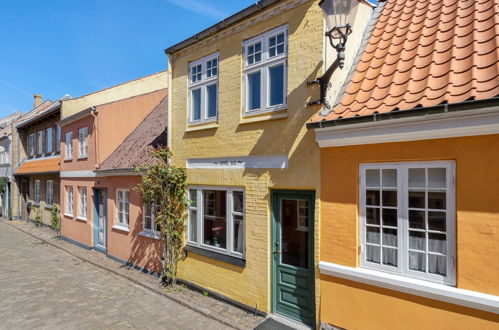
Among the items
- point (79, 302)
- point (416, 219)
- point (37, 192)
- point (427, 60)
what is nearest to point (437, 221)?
point (416, 219)

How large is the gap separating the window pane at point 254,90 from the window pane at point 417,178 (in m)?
3.26

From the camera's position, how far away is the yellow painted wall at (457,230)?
382 cm

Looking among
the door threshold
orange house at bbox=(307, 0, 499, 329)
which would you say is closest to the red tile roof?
orange house at bbox=(307, 0, 499, 329)

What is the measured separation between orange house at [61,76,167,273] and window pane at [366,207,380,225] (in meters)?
6.20

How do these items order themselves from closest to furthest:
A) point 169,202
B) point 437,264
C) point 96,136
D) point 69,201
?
point 437,264 < point 169,202 < point 96,136 < point 69,201

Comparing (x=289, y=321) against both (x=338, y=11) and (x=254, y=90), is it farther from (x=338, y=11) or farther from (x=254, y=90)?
(x=338, y=11)

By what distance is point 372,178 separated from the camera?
4.85 meters

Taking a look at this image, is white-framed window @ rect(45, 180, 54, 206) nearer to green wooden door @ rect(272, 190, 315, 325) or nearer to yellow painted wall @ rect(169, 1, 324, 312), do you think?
yellow painted wall @ rect(169, 1, 324, 312)

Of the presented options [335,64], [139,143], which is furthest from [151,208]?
[335,64]

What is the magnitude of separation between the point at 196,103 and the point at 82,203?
9224mm

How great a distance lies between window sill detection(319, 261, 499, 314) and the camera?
12.4 ft

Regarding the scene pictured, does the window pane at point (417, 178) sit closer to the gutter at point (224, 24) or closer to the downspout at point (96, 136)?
the gutter at point (224, 24)

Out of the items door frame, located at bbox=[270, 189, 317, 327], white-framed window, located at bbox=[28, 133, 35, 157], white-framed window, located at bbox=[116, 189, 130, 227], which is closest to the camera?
door frame, located at bbox=[270, 189, 317, 327]

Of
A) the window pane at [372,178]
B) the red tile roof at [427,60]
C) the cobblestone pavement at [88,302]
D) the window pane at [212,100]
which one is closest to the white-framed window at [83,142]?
the cobblestone pavement at [88,302]
